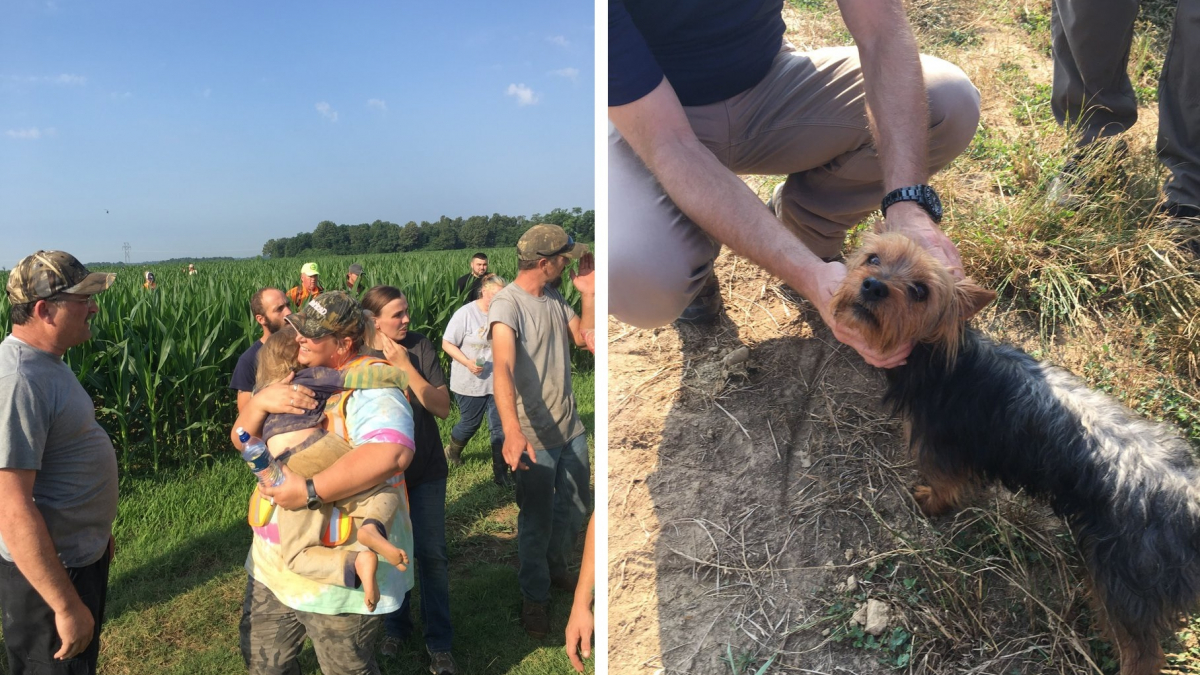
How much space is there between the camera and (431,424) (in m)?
3.72

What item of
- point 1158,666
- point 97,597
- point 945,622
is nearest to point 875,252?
point 945,622

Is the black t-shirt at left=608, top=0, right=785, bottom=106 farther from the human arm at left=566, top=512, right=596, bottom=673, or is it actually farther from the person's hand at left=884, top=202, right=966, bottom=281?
the human arm at left=566, top=512, right=596, bottom=673

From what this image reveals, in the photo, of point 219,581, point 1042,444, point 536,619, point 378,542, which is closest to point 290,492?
point 378,542

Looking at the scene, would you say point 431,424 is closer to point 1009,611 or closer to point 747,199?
point 747,199

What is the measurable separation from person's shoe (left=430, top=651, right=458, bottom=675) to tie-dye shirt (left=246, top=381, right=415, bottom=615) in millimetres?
1297

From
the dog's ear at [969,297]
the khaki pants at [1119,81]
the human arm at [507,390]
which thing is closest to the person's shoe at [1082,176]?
the khaki pants at [1119,81]

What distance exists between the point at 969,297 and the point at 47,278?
3394 mm

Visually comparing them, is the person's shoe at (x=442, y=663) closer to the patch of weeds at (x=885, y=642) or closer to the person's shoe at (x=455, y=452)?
the patch of weeds at (x=885, y=642)

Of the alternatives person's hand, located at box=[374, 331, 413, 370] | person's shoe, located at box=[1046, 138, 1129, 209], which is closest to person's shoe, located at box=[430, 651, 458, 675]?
person's hand, located at box=[374, 331, 413, 370]

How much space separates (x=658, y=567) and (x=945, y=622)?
84 centimetres

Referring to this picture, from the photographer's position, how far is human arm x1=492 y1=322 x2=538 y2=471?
11.3ft

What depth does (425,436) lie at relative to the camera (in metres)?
3.65

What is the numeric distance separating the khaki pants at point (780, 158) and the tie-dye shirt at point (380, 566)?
836 millimetres

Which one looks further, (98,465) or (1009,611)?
(98,465)
